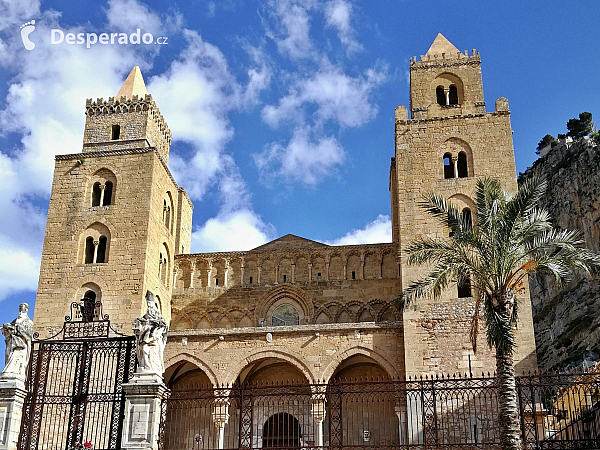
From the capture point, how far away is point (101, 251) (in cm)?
2652

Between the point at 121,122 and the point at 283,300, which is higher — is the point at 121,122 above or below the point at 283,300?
above

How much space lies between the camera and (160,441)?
14.0 m

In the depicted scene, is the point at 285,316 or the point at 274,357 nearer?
the point at 274,357

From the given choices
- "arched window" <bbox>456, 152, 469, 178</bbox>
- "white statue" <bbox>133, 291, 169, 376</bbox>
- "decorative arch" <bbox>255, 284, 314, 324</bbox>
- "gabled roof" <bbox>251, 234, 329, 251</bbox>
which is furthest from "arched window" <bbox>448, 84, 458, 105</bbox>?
"white statue" <bbox>133, 291, 169, 376</bbox>

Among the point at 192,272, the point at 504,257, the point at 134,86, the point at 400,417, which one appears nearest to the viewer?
the point at 504,257

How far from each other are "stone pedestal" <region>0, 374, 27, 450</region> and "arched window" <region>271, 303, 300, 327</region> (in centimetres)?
1405

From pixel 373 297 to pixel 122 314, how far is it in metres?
9.50

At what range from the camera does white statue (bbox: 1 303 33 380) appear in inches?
588

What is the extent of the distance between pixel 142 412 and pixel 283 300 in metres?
14.9

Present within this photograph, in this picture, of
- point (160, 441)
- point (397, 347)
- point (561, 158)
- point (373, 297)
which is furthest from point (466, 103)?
point (561, 158)

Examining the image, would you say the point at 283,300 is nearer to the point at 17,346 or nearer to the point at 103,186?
A: the point at 103,186

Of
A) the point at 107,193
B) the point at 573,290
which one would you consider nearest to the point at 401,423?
the point at 107,193

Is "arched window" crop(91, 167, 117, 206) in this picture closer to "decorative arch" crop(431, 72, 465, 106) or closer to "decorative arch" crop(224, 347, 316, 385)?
"decorative arch" crop(224, 347, 316, 385)

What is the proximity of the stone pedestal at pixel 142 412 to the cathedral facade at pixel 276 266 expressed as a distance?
369 inches
